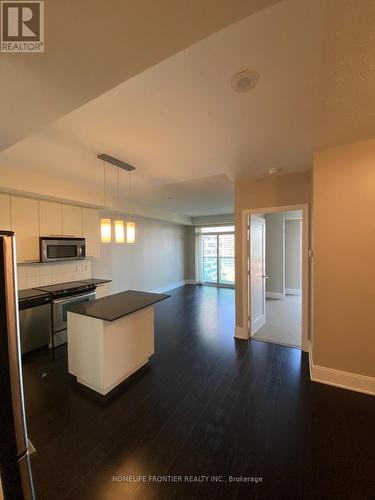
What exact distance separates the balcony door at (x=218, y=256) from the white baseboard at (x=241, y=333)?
4.57 m

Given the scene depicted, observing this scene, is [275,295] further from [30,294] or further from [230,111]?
[30,294]

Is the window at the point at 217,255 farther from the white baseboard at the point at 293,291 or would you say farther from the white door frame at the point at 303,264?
the white door frame at the point at 303,264

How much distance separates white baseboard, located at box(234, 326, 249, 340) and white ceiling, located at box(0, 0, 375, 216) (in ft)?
8.27

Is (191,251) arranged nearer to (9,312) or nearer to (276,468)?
(276,468)

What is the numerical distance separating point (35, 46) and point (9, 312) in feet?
3.95

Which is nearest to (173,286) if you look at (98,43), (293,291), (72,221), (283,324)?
(293,291)

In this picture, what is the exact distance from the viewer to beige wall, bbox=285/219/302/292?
21.8 feet

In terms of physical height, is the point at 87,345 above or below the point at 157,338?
above

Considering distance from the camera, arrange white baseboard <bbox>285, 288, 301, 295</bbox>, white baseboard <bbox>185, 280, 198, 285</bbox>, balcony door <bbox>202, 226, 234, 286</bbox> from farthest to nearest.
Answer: white baseboard <bbox>185, 280, 198, 285</bbox>, balcony door <bbox>202, 226, 234, 286</bbox>, white baseboard <bbox>285, 288, 301, 295</bbox>

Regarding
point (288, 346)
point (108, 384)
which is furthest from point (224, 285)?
point (108, 384)

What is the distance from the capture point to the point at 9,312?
0.62 m

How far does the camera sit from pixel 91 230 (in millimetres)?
4348

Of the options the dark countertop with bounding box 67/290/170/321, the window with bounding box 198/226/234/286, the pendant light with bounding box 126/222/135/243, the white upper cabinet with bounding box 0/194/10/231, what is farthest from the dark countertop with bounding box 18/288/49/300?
the window with bounding box 198/226/234/286

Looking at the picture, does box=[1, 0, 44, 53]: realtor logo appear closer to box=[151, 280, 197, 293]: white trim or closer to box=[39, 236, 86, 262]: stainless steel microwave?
box=[39, 236, 86, 262]: stainless steel microwave
